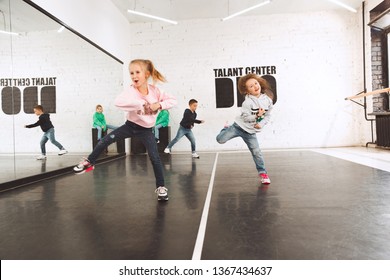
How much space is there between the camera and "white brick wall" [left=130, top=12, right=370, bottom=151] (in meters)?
8.84

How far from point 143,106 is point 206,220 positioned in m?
1.09

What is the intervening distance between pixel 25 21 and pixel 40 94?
113 cm

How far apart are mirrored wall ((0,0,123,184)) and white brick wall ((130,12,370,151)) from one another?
7.64 ft

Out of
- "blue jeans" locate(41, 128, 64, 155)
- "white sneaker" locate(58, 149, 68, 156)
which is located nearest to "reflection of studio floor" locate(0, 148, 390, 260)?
"blue jeans" locate(41, 128, 64, 155)

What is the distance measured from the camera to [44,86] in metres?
5.33

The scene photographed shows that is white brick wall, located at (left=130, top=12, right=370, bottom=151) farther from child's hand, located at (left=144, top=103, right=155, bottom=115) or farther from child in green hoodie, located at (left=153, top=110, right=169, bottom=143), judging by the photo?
child's hand, located at (left=144, top=103, right=155, bottom=115)

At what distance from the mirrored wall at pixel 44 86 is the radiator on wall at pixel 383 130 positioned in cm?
637

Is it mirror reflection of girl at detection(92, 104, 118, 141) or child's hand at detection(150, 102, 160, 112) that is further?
mirror reflection of girl at detection(92, 104, 118, 141)

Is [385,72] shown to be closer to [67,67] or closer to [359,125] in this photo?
[359,125]

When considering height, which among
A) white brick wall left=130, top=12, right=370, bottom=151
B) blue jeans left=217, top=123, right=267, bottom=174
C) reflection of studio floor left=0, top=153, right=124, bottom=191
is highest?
white brick wall left=130, top=12, right=370, bottom=151

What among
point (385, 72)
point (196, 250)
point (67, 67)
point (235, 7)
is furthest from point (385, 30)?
point (196, 250)

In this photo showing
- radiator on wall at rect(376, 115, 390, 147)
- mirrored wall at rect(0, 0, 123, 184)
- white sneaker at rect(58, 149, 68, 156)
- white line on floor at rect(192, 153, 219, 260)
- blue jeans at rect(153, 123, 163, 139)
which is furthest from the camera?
blue jeans at rect(153, 123, 163, 139)

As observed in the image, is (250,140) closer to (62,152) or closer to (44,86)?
(44,86)
